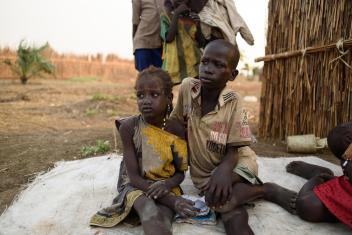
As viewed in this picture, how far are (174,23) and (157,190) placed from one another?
1.71 metres

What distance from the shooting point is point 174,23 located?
132 inches

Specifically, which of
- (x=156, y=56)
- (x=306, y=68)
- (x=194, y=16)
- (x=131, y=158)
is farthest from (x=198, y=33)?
(x=131, y=158)

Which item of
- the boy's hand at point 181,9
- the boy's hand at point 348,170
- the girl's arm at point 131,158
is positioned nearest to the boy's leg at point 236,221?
the girl's arm at point 131,158

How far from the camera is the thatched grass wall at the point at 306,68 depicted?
3799 millimetres

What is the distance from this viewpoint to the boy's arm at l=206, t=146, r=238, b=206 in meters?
2.18

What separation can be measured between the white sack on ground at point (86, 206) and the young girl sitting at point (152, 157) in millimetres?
111

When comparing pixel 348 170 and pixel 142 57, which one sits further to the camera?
pixel 142 57

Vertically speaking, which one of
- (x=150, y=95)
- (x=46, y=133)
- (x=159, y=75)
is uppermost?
(x=159, y=75)

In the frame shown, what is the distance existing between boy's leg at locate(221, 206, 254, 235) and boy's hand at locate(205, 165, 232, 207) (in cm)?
8

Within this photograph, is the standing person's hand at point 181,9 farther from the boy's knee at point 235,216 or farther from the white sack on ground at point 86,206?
the boy's knee at point 235,216

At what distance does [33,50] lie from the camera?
44.2 feet

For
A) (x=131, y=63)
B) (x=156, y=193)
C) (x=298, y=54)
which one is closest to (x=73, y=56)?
(x=131, y=63)

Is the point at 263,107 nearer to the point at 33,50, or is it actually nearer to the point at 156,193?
the point at 156,193

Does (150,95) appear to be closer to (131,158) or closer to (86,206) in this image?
(131,158)
